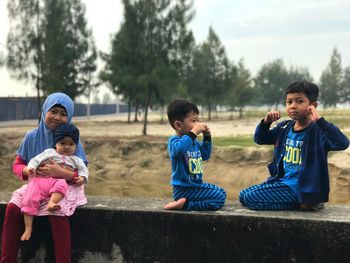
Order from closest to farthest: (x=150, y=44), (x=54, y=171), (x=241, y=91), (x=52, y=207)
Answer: (x=52, y=207) < (x=54, y=171) < (x=150, y=44) < (x=241, y=91)

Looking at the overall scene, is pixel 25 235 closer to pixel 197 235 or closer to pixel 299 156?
pixel 197 235

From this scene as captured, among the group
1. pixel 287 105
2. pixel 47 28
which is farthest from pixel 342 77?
pixel 287 105

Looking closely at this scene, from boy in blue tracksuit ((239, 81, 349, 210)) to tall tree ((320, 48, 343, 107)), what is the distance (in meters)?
64.6

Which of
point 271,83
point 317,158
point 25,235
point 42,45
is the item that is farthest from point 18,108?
point 271,83

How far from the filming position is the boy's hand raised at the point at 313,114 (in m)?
2.85

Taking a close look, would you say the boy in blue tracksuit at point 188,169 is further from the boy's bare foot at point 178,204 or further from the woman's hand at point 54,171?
the woman's hand at point 54,171

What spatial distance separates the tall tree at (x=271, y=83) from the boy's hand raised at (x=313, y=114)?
58037 mm

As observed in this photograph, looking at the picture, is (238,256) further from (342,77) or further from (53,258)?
(342,77)

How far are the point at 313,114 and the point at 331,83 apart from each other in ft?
218

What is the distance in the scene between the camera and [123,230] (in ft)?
9.99

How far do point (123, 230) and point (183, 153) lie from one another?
28.0 inches

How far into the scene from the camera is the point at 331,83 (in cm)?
6488

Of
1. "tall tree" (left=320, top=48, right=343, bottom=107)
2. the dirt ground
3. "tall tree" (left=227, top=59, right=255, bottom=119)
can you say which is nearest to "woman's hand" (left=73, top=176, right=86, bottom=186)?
the dirt ground

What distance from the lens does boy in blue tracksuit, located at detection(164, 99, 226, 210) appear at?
297 centimetres
